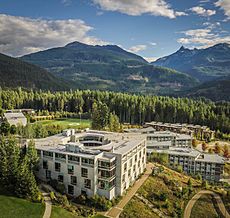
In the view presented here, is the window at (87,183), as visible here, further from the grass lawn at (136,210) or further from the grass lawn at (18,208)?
the grass lawn at (18,208)

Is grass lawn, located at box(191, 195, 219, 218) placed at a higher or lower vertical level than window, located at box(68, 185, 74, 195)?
lower

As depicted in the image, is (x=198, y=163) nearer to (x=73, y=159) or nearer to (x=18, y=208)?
(x=73, y=159)

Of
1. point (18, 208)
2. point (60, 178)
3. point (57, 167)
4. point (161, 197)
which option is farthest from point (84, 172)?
point (161, 197)

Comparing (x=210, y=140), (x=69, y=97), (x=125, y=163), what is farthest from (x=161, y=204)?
(x=69, y=97)

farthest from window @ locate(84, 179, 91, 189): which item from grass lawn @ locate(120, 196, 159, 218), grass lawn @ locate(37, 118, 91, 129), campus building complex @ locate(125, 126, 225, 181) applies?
grass lawn @ locate(37, 118, 91, 129)

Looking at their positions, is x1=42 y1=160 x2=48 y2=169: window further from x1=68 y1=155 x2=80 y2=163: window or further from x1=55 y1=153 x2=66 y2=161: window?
x1=68 y1=155 x2=80 y2=163: window

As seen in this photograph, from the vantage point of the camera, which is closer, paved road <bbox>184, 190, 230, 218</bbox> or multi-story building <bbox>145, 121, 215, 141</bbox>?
paved road <bbox>184, 190, 230, 218</bbox>

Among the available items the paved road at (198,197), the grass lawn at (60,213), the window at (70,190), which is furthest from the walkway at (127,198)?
the paved road at (198,197)
